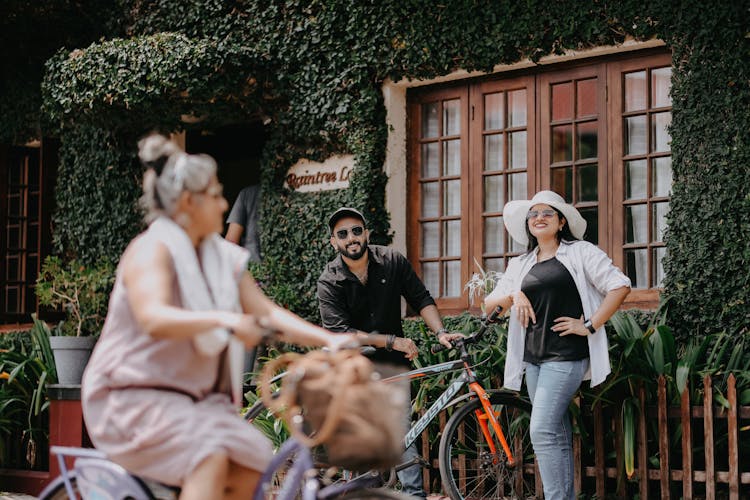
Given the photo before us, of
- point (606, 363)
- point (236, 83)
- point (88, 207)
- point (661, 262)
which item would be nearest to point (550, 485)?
point (606, 363)

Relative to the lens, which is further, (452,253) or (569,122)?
(452,253)

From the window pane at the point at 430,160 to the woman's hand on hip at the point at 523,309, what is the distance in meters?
3.25

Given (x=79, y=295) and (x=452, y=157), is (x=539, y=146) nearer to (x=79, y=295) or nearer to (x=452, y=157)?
(x=452, y=157)

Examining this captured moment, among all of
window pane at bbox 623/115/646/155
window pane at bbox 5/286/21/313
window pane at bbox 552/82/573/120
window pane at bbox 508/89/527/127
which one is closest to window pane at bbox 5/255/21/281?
window pane at bbox 5/286/21/313

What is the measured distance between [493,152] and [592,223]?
1.17 m

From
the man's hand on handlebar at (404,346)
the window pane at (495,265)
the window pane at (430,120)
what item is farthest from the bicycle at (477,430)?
the window pane at (430,120)

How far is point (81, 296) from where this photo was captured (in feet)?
35.2

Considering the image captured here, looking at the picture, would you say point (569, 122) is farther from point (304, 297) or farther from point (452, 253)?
point (304, 297)

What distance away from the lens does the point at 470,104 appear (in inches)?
375

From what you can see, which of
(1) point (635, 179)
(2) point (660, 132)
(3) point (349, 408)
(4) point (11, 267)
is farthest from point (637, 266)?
(4) point (11, 267)

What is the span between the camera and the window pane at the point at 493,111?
9.38m

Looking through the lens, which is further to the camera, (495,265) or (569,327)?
(495,265)

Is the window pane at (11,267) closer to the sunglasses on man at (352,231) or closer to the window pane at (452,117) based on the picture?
the window pane at (452,117)

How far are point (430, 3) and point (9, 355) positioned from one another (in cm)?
488
